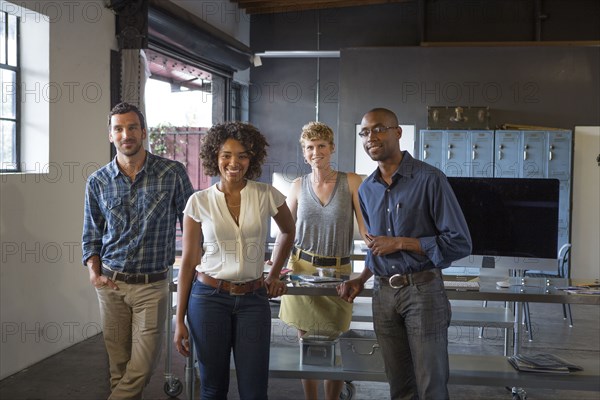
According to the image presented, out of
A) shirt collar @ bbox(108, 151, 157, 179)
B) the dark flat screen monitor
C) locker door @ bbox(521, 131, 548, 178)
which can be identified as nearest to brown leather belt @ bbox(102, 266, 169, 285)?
shirt collar @ bbox(108, 151, 157, 179)

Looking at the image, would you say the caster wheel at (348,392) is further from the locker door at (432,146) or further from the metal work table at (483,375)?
the locker door at (432,146)

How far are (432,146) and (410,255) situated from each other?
704cm

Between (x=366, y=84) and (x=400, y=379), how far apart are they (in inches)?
309

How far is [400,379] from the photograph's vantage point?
9.43ft

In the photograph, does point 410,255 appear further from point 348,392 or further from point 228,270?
point 348,392

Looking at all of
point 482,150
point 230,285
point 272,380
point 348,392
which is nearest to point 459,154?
point 482,150

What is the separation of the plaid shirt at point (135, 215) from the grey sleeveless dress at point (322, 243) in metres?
0.64

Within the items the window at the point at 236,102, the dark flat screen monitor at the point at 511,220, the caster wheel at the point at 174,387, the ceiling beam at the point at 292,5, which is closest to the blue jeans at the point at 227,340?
the caster wheel at the point at 174,387

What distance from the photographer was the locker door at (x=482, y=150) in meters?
9.45

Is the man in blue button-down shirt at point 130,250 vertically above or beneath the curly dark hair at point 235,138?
beneath

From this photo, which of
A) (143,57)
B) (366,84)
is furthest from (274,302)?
(366,84)

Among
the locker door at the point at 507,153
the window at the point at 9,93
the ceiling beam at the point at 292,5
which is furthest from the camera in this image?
the ceiling beam at the point at 292,5

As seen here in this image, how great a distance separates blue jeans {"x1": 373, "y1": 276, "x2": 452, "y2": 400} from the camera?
8.86 ft

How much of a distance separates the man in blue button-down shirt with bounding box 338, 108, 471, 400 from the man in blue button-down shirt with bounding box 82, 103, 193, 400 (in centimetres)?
102
